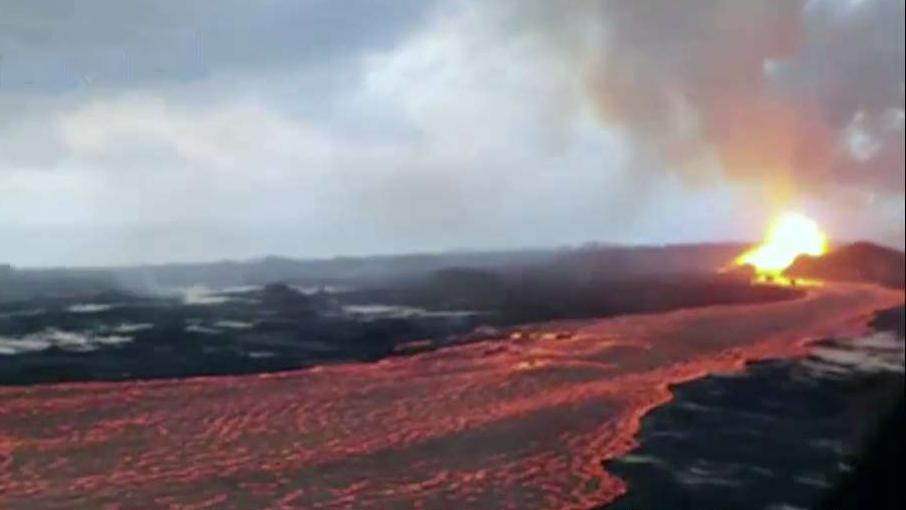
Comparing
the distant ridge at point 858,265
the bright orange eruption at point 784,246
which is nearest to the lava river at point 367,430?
the bright orange eruption at point 784,246

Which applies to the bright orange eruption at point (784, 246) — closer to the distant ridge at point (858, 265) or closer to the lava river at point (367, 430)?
the distant ridge at point (858, 265)

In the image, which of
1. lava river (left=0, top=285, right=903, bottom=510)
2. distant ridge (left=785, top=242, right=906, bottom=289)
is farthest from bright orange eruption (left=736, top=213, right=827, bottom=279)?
lava river (left=0, top=285, right=903, bottom=510)

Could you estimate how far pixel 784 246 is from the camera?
7.36 metres

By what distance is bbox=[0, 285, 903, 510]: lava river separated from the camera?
3.66 metres

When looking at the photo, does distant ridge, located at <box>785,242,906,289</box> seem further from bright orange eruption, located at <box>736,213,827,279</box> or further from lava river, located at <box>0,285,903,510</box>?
lava river, located at <box>0,285,903,510</box>

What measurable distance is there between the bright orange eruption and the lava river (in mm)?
1461

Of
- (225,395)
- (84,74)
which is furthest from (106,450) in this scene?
(84,74)

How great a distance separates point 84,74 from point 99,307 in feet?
3.01

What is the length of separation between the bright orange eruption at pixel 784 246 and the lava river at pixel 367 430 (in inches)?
57.5

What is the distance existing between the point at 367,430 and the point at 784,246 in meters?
4.08

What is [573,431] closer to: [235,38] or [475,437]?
[475,437]

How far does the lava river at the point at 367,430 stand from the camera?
3.66 meters

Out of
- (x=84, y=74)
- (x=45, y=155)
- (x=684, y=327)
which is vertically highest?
(x=84, y=74)

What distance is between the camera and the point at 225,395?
13.6 feet
